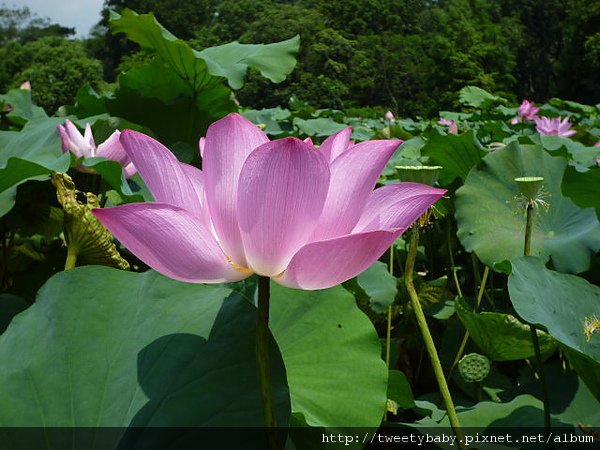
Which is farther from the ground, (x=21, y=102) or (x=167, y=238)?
(x=167, y=238)

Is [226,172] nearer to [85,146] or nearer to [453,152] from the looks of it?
[85,146]

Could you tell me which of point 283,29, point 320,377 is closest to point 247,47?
point 320,377

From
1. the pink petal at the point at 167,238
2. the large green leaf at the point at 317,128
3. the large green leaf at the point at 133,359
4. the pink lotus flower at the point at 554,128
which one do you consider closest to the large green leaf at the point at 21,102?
the large green leaf at the point at 317,128

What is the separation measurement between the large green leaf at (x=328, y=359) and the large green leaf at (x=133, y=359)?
0.14 m

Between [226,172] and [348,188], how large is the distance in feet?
0.23

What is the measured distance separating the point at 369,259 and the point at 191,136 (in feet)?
3.33

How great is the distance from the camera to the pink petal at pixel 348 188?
0.37m

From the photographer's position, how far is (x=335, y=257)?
34 centimetres

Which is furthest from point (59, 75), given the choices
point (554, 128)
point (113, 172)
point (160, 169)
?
point (160, 169)

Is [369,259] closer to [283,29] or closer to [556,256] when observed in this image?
[556,256]

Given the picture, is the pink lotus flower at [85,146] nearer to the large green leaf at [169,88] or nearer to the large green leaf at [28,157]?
the large green leaf at [28,157]

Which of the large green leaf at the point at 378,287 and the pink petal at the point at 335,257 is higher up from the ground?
the pink petal at the point at 335,257

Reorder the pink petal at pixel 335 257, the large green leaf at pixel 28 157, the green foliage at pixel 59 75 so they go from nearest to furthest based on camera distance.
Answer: the pink petal at pixel 335 257, the large green leaf at pixel 28 157, the green foliage at pixel 59 75

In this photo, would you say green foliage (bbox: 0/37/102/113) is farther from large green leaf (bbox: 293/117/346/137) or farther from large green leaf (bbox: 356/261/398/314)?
large green leaf (bbox: 356/261/398/314)
